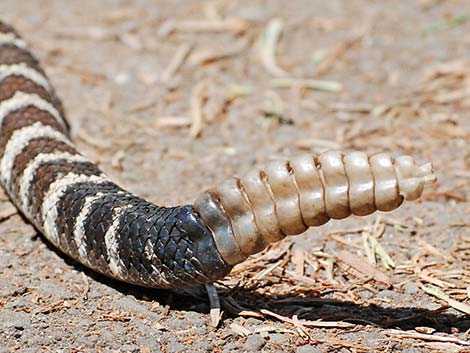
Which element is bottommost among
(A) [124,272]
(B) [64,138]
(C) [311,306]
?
(C) [311,306]

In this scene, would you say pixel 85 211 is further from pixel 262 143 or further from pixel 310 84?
pixel 310 84

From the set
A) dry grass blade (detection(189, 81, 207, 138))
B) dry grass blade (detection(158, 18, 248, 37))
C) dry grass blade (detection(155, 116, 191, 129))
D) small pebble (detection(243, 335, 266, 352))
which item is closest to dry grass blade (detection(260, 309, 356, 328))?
small pebble (detection(243, 335, 266, 352))

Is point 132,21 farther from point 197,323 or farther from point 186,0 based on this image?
point 197,323

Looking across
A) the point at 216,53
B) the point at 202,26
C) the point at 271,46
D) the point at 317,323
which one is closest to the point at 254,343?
the point at 317,323

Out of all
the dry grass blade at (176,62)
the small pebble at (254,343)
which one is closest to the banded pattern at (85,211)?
the small pebble at (254,343)

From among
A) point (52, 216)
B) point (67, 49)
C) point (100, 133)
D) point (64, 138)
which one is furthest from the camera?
point (67, 49)

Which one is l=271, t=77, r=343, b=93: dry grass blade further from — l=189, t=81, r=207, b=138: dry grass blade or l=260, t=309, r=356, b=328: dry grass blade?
l=260, t=309, r=356, b=328: dry grass blade

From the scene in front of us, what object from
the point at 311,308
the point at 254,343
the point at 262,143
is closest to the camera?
the point at 254,343

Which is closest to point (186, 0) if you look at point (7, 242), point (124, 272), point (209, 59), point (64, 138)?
point (209, 59)
